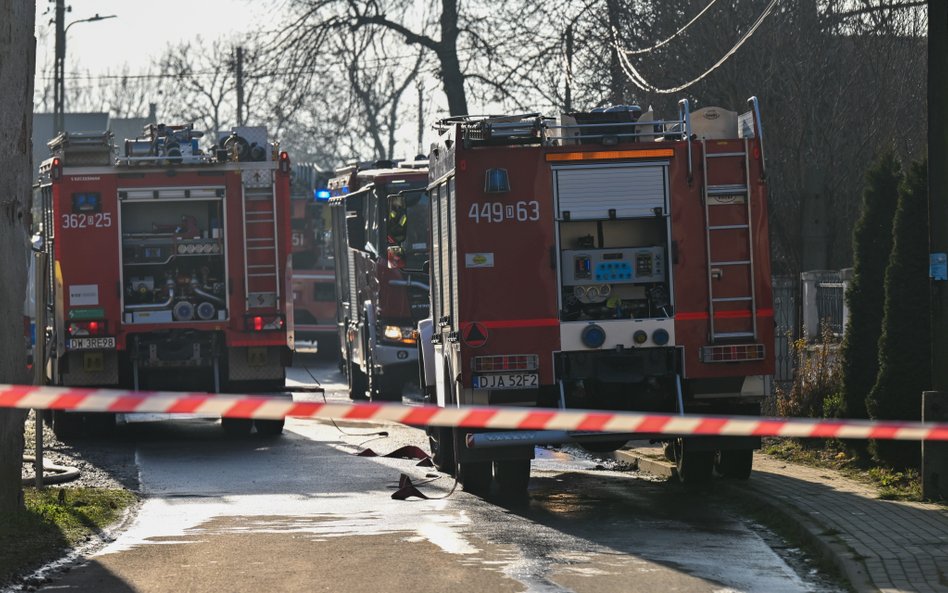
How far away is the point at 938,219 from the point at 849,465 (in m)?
3.74

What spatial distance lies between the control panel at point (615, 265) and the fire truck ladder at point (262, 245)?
7.23 metres

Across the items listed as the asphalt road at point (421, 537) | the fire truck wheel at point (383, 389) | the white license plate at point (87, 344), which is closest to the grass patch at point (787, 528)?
the asphalt road at point (421, 537)

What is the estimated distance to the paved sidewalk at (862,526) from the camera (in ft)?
29.2

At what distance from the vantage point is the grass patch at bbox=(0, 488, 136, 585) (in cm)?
1028

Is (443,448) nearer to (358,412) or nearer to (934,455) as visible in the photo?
(934,455)

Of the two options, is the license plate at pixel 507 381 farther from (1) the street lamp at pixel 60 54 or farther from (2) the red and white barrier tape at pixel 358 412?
(1) the street lamp at pixel 60 54

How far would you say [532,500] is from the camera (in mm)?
13336

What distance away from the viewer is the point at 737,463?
1358cm

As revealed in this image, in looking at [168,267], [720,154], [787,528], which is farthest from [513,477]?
[168,267]

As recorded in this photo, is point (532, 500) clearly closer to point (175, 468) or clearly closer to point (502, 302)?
point (502, 302)

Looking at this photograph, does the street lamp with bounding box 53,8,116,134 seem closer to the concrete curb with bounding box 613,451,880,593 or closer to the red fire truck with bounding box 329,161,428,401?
the red fire truck with bounding box 329,161,428,401

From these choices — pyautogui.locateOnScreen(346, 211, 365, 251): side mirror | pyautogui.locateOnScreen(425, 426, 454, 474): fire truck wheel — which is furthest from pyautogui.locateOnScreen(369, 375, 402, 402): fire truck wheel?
pyautogui.locateOnScreen(425, 426, 454, 474): fire truck wheel

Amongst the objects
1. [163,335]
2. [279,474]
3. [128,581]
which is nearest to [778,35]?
[163,335]

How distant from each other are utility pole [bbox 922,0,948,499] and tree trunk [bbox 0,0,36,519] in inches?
252
